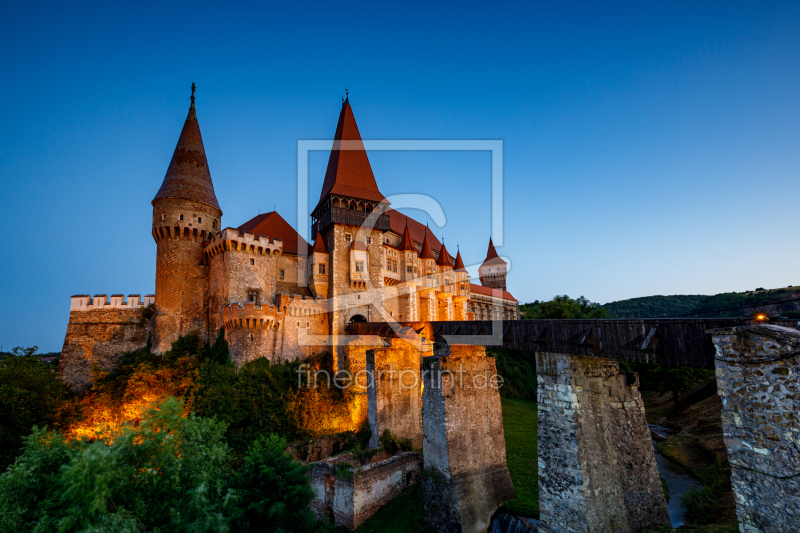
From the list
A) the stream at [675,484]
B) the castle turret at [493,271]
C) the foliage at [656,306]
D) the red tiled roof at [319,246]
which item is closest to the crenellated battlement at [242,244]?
the red tiled roof at [319,246]

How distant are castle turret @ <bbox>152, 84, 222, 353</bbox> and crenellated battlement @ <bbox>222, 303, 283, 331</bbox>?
3837mm

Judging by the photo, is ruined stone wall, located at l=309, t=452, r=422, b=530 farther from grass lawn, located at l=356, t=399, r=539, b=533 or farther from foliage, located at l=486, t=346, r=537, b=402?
foliage, located at l=486, t=346, r=537, b=402

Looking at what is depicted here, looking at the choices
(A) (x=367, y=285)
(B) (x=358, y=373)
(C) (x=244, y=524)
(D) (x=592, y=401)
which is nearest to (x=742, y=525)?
(D) (x=592, y=401)

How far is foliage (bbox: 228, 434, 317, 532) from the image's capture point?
32.6 ft

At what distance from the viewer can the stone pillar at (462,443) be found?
13.9m

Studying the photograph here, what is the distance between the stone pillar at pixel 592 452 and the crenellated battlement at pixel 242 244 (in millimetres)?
21262

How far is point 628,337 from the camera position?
28.9ft

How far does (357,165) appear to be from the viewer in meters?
32.9

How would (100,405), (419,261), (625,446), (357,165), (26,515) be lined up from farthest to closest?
(419,261) → (357,165) → (100,405) → (625,446) → (26,515)

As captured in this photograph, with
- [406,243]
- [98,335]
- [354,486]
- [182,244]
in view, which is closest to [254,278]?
[182,244]

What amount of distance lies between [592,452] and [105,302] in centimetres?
2988

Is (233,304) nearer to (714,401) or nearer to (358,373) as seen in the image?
(358,373)

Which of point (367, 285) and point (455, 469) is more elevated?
point (367, 285)

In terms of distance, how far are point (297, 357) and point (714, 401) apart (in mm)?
28262
